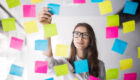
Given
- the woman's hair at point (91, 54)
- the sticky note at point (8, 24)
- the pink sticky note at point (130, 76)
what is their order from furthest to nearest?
the pink sticky note at point (130, 76) → the woman's hair at point (91, 54) → the sticky note at point (8, 24)

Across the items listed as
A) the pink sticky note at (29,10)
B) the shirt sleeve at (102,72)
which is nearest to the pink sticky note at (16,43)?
the pink sticky note at (29,10)

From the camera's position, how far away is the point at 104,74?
144 centimetres

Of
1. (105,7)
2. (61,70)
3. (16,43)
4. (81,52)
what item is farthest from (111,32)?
(16,43)

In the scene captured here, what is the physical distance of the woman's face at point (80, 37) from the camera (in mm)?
1364

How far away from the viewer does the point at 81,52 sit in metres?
1.40

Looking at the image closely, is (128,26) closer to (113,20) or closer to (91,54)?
(113,20)

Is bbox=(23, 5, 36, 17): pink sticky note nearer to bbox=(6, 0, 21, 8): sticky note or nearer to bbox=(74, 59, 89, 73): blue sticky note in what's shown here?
bbox=(6, 0, 21, 8): sticky note

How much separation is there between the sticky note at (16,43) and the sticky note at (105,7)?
2.56 feet

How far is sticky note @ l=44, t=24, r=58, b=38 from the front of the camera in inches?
52.2

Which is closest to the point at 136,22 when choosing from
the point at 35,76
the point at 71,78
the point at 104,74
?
the point at 104,74

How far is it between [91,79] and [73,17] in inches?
23.5

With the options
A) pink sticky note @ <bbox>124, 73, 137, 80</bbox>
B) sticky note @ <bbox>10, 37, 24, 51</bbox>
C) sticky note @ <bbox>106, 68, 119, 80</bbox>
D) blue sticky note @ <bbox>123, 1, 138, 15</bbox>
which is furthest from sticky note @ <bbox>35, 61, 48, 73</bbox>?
blue sticky note @ <bbox>123, 1, 138, 15</bbox>

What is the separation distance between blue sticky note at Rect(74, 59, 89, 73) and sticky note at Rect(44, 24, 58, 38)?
1.09 ft

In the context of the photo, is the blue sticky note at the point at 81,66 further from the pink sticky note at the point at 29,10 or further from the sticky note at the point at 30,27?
the pink sticky note at the point at 29,10
